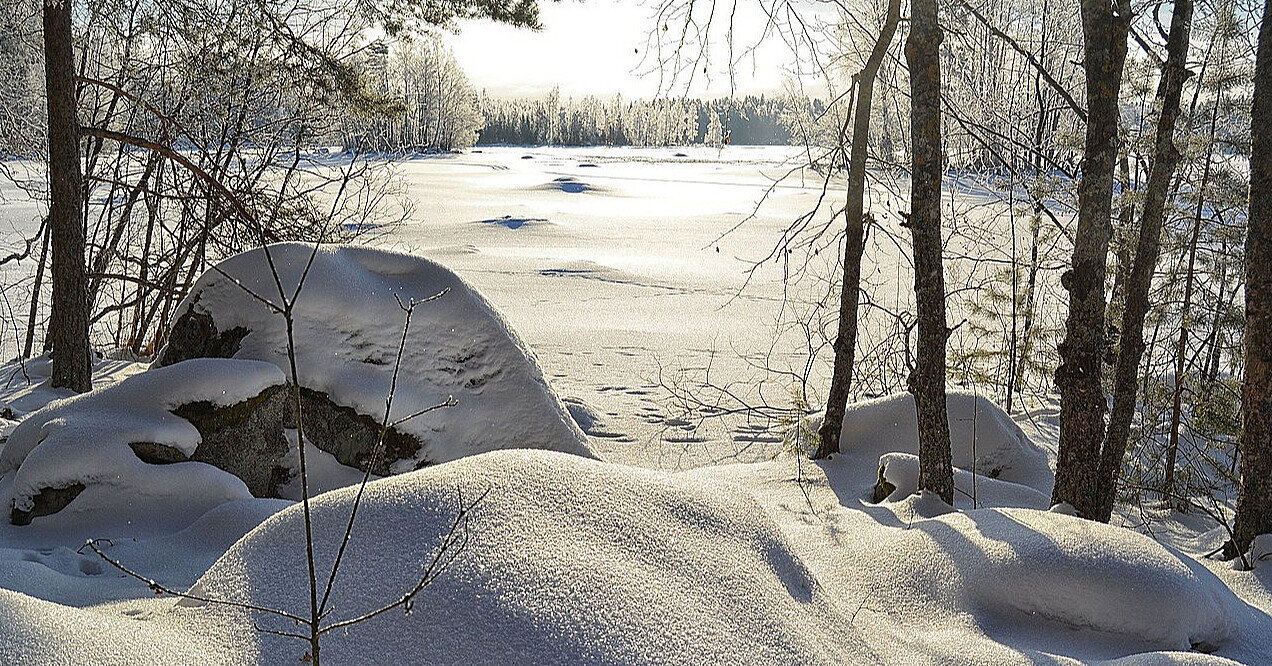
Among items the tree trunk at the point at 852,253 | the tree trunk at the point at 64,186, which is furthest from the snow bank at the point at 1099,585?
the tree trunk at the point at 64,186

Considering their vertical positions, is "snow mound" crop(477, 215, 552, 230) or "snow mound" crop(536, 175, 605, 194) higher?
"snow mound" crop(536, 175, 605, 194)

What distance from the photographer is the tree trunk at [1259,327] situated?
12.2 feet

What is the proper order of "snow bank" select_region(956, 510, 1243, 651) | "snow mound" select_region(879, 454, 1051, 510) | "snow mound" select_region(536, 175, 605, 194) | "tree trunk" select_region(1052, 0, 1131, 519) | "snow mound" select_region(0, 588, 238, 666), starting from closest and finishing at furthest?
"snow mound" select_region(0, 588, 238, 666) < "snow bank" select_region(956, 510, 1243, 651) < "tree trunk" select_region(1052, 0, 1131, 519) < "snow mound" select_region(879, 454, 1051, 510) < "snow mound" select_region(536, 175, 605, 194)

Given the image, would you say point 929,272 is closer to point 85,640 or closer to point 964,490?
point 964,490

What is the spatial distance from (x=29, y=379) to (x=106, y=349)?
6.27ft

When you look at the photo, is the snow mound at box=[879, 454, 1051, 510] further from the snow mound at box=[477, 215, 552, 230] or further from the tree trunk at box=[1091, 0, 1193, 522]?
the snow mound at box=[477, 215, 552, 230]

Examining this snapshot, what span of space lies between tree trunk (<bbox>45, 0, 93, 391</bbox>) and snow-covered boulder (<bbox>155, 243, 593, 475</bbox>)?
946mm

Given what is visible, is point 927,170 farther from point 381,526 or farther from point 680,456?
point 381,526

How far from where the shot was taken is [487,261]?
1523cm

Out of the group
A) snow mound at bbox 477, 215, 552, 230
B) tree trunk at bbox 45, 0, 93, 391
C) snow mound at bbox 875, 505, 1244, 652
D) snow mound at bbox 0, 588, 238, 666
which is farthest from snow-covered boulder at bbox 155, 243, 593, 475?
snow mound at bbox 477, 215, 552, 230

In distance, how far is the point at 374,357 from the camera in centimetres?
488

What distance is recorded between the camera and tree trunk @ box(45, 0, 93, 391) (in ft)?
17.3

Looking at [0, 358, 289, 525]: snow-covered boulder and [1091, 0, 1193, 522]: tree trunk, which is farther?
[1091, 0, 1193, 522]: tree trunk

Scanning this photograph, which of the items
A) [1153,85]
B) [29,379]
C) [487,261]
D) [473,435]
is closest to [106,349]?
[29,379]
